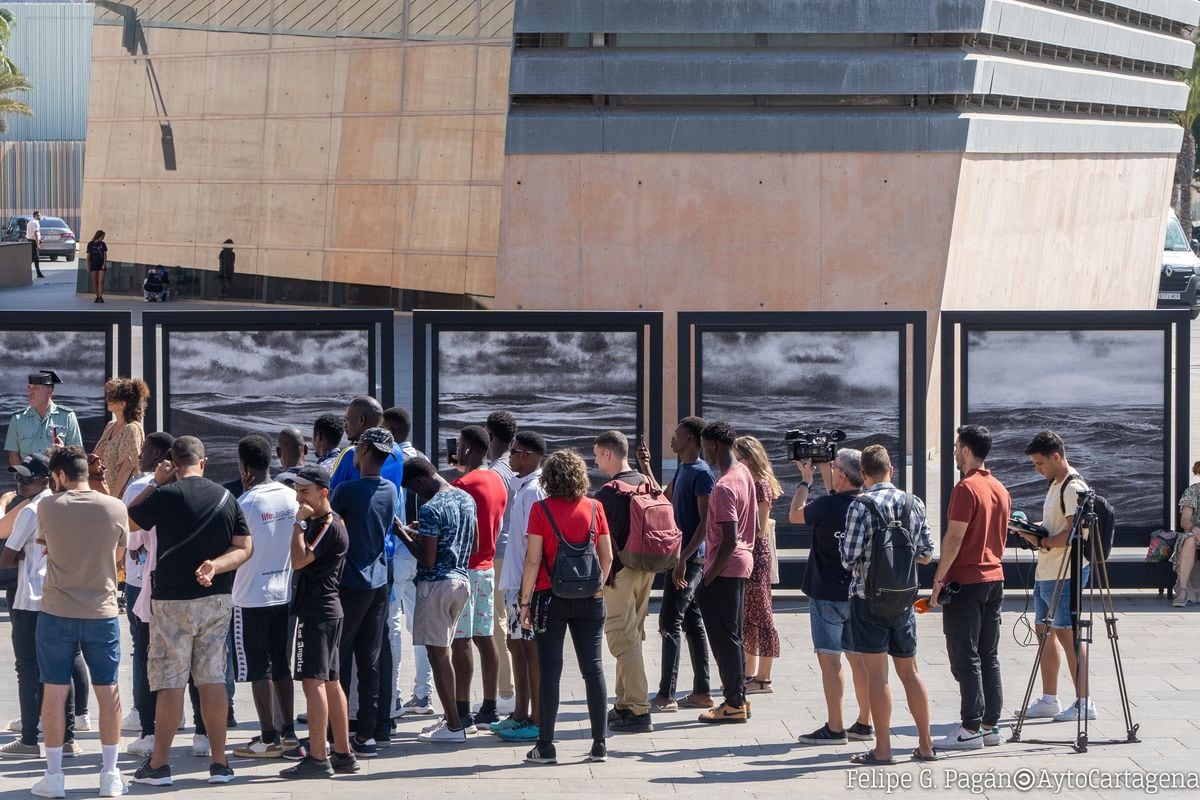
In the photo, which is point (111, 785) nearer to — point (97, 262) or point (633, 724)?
point (633, 724)

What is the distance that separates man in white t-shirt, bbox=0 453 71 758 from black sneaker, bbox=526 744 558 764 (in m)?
2.44

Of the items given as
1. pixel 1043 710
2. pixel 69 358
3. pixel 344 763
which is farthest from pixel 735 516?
pixel 69 358

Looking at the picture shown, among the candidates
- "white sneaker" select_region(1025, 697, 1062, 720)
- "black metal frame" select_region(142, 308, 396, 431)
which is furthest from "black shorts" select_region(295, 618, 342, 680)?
"black metal frame" select_region(142, 308, 396, 431)

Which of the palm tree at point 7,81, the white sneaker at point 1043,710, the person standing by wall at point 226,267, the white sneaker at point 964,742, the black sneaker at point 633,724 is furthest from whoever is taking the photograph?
the palm tree at point 7,81

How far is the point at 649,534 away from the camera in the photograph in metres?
8.52

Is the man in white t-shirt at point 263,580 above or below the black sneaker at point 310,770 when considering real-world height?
above

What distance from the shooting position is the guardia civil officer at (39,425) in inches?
439

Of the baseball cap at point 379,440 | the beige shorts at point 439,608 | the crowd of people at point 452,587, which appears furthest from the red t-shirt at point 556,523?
the baseball cap at point 379,440

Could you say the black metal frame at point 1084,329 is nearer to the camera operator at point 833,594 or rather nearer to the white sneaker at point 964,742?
the camera operator at point 833,594

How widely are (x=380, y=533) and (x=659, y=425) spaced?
14.3 ft

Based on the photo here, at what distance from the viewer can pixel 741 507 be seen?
29.2 feet

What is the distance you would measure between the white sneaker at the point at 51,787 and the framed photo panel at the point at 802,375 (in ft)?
19.3

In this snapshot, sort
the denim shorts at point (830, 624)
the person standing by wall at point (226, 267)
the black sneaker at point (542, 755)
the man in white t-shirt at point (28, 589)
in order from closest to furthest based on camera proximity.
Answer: the man in white t-shirt at point (28, 589) → the black sneaker at point (542, 755) → the denim shorts at point (830, 624) → the person standing by wall at point (226, 267)

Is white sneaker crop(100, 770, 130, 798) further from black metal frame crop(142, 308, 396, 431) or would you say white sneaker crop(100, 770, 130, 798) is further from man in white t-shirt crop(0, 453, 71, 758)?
black metal frame crop(142, 308, 396, 431)
